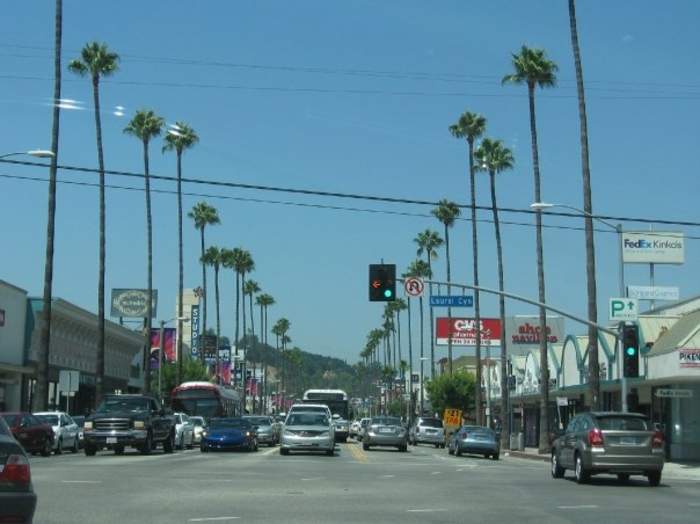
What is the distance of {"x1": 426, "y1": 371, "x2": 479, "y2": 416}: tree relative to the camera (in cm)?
9369

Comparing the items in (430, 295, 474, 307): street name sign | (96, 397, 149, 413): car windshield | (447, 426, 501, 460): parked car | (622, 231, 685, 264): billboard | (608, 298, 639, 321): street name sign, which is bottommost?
(447, 426, 501, 460): parked car

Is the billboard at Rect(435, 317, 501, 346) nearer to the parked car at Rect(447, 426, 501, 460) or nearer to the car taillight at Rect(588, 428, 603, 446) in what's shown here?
the parked car at Rect(447, 426, 501, 460)

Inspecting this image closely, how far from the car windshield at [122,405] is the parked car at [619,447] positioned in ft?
56.8

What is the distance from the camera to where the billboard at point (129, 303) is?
94.0 metres

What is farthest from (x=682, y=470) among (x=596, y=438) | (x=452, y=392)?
(x=452, y=392)

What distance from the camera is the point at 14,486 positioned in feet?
33.2

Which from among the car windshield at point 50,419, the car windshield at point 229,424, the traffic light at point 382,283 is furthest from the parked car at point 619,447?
the car windshield at point 50,419

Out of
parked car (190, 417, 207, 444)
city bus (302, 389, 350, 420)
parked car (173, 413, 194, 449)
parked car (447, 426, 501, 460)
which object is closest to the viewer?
parked car (173, 413, 194, 449)

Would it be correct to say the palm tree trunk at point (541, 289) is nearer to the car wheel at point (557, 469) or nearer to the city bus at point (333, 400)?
the city bus at point (333, 400)

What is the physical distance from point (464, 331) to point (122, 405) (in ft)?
244

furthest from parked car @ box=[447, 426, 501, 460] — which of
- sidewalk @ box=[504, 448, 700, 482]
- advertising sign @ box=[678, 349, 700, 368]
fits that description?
advertising sign @ box=[678, 349, 700, 368]

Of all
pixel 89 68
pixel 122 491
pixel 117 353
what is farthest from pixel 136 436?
pixel 117 353

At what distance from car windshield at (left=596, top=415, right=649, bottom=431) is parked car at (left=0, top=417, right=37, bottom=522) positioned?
16.4m

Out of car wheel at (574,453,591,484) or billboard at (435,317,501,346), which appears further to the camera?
billboard at (435,317,501,346)
